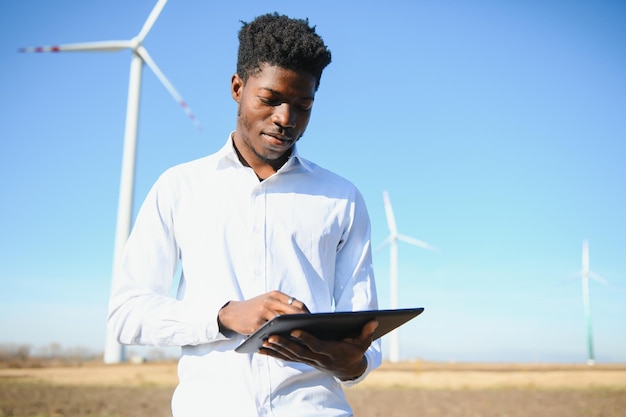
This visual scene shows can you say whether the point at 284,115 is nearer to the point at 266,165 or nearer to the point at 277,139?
the point at 277,139

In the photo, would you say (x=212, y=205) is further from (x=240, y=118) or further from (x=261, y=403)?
(x=261, y=403)

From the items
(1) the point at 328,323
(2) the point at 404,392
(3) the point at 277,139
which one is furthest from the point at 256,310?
(2) the point at 404,392

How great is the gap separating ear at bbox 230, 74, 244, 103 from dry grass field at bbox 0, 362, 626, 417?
12.4 metres

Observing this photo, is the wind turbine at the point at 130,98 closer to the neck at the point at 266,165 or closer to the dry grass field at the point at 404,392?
the dry grass field at the point at 404,392

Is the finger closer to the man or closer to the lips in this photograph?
the man

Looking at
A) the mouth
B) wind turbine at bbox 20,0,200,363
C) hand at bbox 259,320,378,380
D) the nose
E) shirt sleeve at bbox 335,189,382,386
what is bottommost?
hand at bbox 259,320,378,380

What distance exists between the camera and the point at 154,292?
2512 millimetres

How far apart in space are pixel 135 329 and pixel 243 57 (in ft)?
3.94

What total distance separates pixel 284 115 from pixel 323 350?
0.92m

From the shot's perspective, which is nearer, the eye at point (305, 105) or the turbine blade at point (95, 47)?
the eye at point (305, 105)

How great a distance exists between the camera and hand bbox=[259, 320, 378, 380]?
2123mm

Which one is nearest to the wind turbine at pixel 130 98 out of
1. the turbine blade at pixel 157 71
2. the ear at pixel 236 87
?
the turbine blade at pixel 157 71

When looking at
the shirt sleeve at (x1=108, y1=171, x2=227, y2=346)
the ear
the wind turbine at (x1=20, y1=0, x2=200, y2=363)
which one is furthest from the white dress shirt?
the wind turbine at (x1=20, y1=0, x2=200, y2=363)

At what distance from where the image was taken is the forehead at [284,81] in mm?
2615
